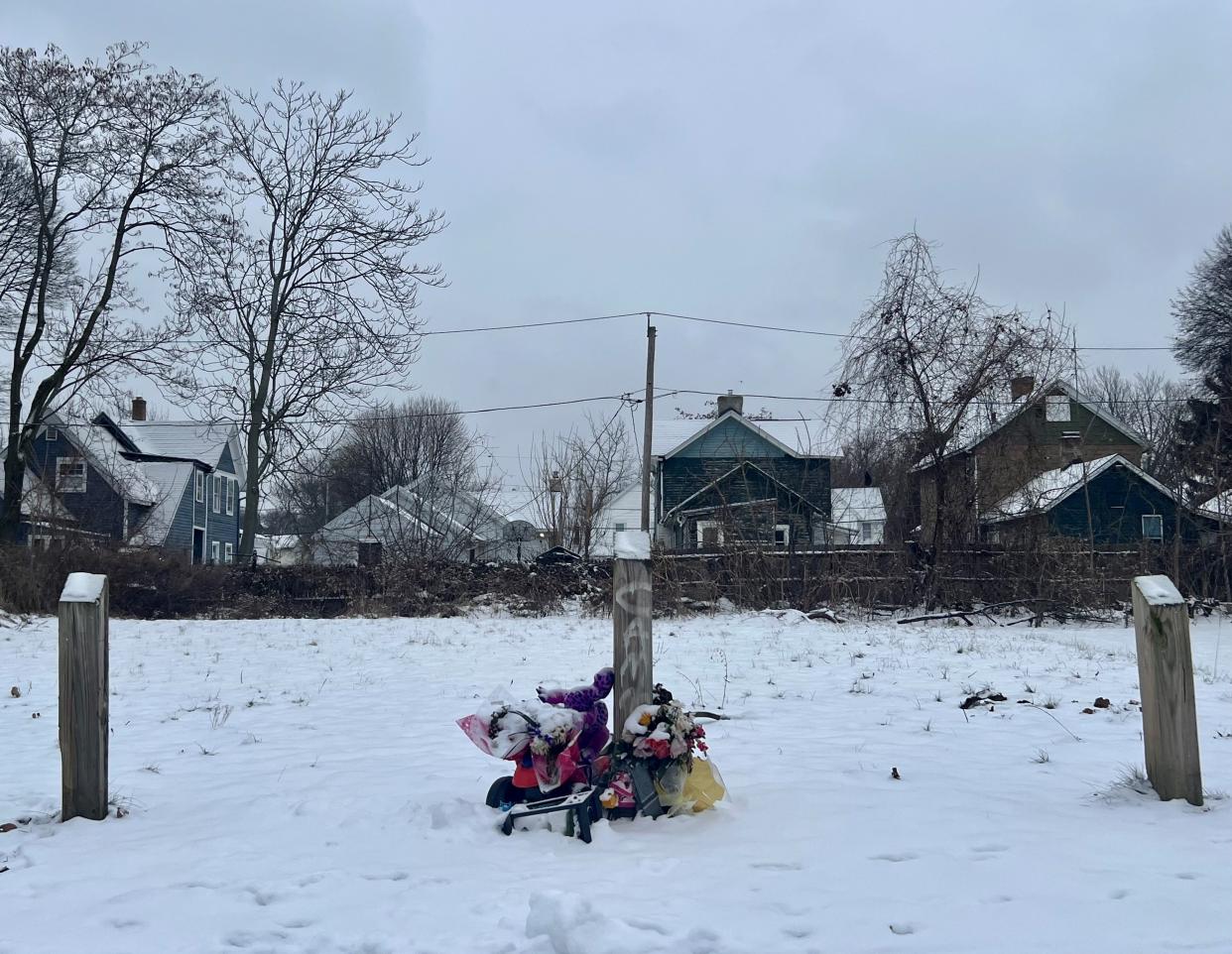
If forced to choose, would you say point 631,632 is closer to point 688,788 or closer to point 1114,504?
point 688,788

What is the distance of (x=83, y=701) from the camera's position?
15.5 feet

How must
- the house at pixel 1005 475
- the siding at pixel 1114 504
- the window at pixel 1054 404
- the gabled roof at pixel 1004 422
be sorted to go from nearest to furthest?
the house at pixel 1005 475, the gabled roof at pixel 1004 422, the window at pixel 1054 404, the siding at pixel 1114 504

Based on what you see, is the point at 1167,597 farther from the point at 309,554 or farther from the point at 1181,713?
the point at 309,554

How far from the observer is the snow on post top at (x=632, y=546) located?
4996mm

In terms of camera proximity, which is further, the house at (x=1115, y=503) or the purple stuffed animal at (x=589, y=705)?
the house at (x=1115, y=503)

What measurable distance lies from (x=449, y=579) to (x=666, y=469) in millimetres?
19244

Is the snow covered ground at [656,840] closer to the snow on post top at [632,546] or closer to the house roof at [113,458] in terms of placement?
the snow on post top at [632,546]

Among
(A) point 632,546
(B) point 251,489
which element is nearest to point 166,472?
(B) point 251,489

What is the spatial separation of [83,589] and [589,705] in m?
2.40

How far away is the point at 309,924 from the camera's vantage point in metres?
3.51

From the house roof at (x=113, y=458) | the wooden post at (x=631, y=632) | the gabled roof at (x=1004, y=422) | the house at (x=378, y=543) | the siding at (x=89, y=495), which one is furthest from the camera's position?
the house roof at (x=113, y=458)

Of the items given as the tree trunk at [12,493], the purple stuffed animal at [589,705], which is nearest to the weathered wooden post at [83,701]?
the purple stuffed animal at [589,705]

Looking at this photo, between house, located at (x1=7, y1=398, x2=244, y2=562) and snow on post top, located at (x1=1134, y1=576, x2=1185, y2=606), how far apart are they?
122 feet

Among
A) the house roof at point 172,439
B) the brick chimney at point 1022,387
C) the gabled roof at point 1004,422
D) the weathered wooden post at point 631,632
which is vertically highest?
the house roof at point 172,439
